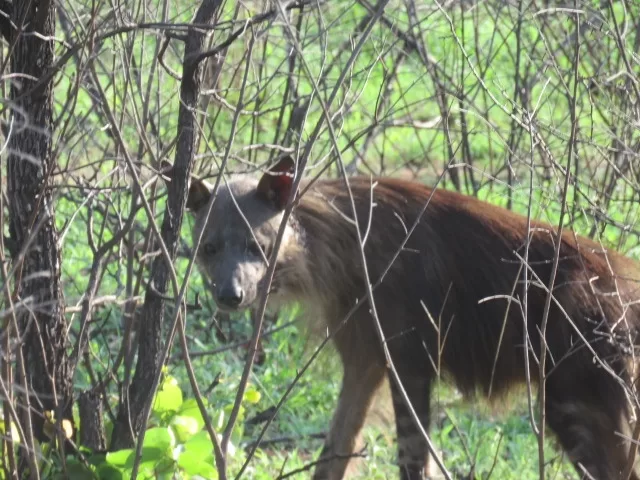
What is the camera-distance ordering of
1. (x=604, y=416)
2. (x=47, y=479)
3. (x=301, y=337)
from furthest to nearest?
(x=301, y=337) < (x=604, y=416) < (x=47, y=479)

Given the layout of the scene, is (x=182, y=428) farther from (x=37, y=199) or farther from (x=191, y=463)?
(x=37, y=199)

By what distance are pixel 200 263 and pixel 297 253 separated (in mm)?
534

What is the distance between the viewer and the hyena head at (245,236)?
15.7 feet

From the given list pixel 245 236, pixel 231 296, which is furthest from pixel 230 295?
pixel 245 236

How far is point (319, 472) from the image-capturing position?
Answer: 17.5ft

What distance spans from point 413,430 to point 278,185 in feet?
4.50

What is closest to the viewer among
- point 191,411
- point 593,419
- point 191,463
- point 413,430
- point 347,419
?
point 191,463

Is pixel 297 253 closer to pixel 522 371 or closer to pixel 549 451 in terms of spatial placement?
pixel 522 371

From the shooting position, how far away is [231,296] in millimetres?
4699

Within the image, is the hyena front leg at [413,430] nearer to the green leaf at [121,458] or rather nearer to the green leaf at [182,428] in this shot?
the green leaf at [182,428]

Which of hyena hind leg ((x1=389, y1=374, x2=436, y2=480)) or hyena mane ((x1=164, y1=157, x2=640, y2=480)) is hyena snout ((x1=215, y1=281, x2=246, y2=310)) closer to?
hyena mane ((x1=164, y1=157, x2=640, y2=480))

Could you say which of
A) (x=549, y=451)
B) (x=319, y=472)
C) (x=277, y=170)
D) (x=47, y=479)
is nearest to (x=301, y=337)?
(x=319, y=472)

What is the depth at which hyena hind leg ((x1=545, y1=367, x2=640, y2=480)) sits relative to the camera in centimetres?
482

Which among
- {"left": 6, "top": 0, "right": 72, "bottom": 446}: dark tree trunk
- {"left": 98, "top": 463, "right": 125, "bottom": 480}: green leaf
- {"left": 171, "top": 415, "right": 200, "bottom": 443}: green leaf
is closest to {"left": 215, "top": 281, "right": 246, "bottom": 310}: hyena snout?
{"left": 171, "top": 415, "right": 200, "bottom": 443}: green leaf
